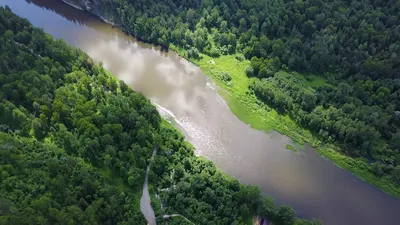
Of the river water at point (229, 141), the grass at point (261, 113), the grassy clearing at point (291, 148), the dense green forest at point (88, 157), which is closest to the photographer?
the dense green forest at point (88, 157)

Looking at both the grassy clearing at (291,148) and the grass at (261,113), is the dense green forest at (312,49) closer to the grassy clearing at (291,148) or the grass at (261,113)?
the grass at (261,113)

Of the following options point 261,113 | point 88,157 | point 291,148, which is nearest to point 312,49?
point 261,113

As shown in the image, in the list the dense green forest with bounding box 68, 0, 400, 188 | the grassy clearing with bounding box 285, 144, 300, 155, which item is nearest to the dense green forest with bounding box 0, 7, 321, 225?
the grassy clearing with bounding box 285, 144, 300, 155

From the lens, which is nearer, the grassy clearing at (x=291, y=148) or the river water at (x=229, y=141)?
the river water at (x=229, y=141)

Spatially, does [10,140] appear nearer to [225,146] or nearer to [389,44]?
[225,146]

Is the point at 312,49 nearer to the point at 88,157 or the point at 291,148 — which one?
the point at 291,148

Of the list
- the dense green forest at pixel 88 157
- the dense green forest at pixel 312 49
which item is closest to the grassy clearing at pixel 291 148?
the dense green forest at pixel 312 49

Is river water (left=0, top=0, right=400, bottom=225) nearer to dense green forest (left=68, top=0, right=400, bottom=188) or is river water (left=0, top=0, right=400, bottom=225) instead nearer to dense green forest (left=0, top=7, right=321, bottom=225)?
dense green forest (left=68, top=0, right=400, bottom=188)
